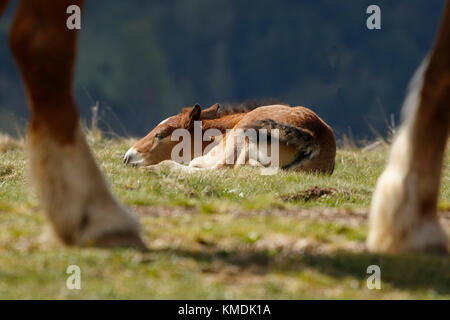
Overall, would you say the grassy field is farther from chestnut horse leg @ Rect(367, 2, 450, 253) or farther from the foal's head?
the foal's head

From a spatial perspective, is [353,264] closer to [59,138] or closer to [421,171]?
A: [421,171]

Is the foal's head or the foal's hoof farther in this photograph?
the foal's head

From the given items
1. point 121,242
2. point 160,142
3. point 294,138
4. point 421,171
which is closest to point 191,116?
point 160,142

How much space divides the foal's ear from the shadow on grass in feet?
24.6

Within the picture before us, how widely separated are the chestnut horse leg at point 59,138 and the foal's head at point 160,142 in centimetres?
645

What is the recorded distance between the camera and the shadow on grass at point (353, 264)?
3.86 metres

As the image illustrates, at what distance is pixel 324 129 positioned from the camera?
9953mm

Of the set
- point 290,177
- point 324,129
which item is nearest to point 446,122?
point 290,177

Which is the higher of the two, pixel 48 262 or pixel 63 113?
pixel 63 113

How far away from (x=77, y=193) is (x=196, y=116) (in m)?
7.80

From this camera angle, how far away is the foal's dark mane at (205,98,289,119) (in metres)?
11.6

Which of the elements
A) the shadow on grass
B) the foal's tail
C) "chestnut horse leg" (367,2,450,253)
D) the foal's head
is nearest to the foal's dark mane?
the foal's head
